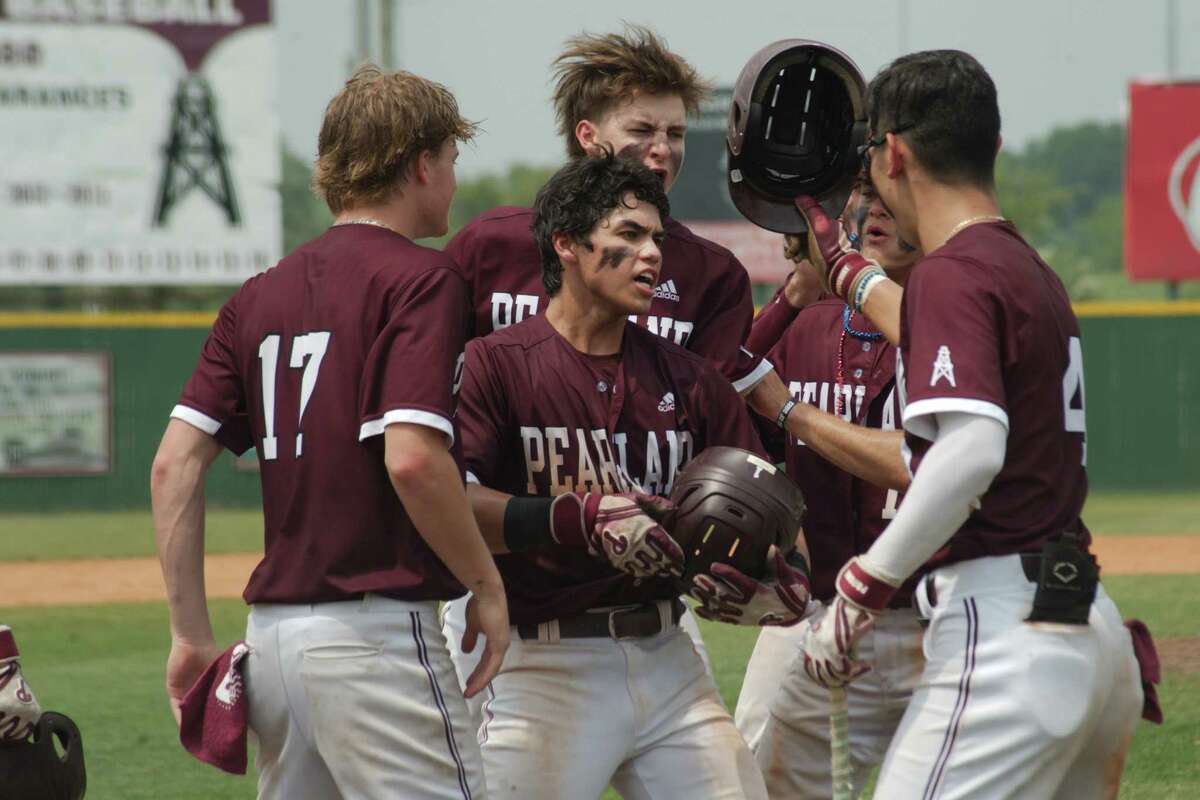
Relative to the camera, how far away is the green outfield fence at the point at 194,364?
18.8 m

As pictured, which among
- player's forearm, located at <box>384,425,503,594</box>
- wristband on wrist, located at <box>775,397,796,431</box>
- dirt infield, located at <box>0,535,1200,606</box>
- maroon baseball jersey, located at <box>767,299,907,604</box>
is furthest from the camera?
dirt infield, located at <box>0,535,1200,606</box>

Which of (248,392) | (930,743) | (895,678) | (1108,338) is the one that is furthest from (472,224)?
(1108,338)

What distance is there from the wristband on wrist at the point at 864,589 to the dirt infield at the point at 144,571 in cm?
971

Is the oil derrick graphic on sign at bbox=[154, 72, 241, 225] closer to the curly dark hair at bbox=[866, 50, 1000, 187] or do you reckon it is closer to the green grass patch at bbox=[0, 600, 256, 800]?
the green grass patch at bbox=[0, 600, 256, 800]

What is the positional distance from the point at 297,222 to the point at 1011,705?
47665 millimetres

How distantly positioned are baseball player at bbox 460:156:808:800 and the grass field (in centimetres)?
265

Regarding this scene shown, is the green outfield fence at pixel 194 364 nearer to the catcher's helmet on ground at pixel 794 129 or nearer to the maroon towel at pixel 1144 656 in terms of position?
the catcher's helmet on ground at pixel 794 129

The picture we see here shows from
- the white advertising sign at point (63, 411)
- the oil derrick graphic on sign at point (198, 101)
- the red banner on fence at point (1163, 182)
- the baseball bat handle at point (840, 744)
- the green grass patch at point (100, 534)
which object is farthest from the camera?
the red banner on fence at point (1163, 182)

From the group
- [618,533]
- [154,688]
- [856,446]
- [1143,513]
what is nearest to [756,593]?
[618,533]

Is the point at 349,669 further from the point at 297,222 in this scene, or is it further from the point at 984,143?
the point at 297,222

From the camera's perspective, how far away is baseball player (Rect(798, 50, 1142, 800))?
309 centimetres

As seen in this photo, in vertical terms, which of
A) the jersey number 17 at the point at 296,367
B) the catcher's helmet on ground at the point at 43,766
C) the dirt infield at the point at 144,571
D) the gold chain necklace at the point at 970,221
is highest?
the gold chain necklace at the point at 970,221

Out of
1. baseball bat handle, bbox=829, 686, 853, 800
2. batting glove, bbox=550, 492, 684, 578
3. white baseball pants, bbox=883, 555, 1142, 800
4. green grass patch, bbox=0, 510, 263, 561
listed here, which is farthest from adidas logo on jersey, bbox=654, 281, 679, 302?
green grass patch, bbox=0, 510, 263, 561

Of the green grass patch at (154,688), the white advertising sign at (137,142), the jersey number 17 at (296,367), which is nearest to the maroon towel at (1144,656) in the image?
the jersey number 17 at (296,367)
